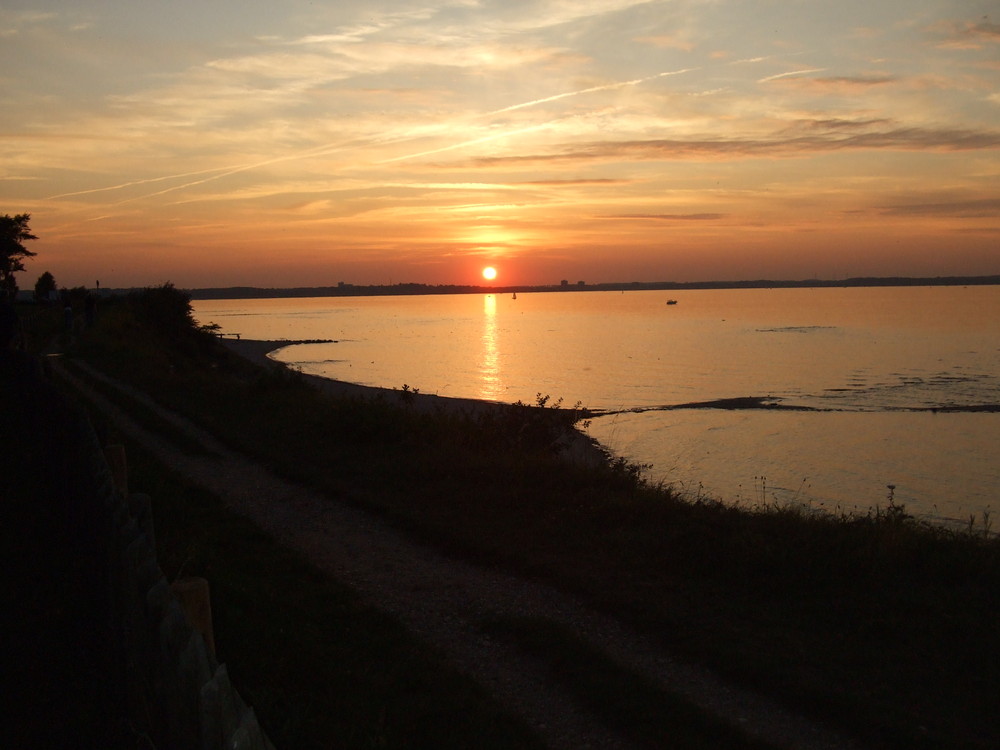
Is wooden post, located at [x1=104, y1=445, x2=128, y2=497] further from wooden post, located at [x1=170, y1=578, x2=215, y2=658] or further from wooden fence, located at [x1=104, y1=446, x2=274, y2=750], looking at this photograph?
wooden post, located at [x1=170, y1=578, x2=215, y2=658]

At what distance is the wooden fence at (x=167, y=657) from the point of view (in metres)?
2.42

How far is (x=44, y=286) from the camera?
89.4 m

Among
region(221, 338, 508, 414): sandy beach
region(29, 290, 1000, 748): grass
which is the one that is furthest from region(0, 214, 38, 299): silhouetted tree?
region(29, 290, 1000, 748): grass

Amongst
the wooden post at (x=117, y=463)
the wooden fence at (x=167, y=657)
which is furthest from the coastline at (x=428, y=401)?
the wooden fence at (x=167, y=657)

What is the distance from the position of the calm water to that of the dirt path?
9.02m

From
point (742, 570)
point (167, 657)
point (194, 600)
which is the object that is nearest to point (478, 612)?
point (742, 570)

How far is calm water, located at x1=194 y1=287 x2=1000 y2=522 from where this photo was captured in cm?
2564

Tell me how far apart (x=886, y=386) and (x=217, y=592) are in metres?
49.1

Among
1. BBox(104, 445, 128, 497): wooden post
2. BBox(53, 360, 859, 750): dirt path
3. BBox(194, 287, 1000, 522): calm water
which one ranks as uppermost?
BBox(104, 445, 128, 497): wooden post

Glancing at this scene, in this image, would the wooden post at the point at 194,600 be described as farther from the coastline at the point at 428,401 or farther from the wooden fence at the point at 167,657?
the coastline at the point at 428,401

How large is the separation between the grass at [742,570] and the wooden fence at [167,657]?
2.03 meters

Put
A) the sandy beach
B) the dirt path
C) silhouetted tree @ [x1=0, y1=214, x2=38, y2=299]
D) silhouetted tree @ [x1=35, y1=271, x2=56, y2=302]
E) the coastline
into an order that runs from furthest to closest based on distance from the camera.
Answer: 1. silhouetted tree @ [x1=35, y1=271, x2=56, y2=302]
2. silhouetted tree @ [x1=0, y1=214, x2=38, y2=299]
3. the sandy beach
4. the coastline
5. the dirt path

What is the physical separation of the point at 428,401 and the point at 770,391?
21005 mm

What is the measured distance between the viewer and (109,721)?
A: 188 inches
